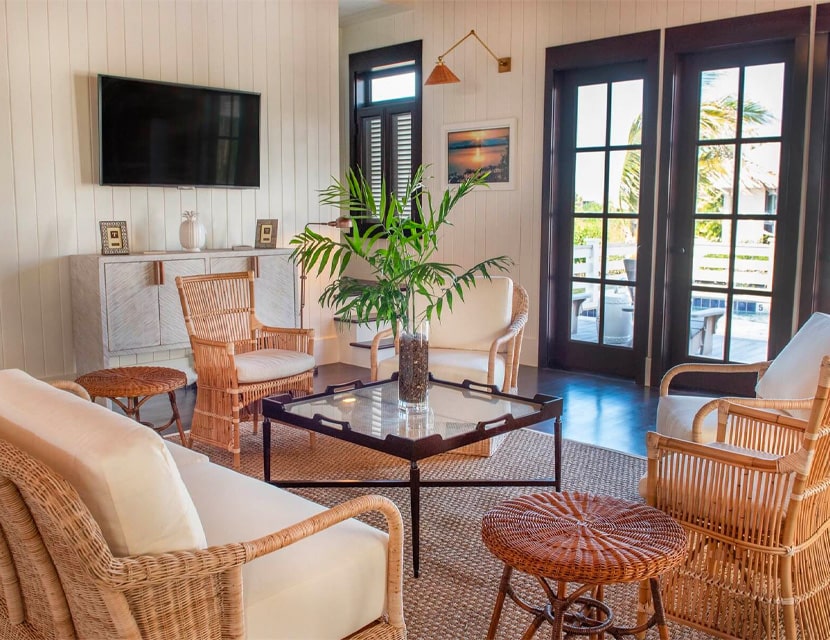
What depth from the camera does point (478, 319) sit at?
441 centimetres

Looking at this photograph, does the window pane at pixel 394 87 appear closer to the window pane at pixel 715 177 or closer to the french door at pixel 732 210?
the french door at pixel 732 210

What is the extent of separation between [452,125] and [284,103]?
1.42 metres

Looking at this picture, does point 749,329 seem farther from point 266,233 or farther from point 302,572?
point 302,572

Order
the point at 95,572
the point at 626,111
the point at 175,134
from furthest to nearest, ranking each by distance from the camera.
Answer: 1. the point at 626,111
2. the point at 175,134
3. the point at 95,572

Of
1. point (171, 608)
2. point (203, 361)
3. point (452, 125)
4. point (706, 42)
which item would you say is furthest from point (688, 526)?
point (452, 125)

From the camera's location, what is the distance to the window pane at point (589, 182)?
577 cm

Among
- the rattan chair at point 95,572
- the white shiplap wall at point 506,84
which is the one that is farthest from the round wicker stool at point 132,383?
the white shiplap wall at point 506,84

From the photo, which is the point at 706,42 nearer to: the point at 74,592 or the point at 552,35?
the point at 552,35

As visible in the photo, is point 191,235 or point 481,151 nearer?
point 191,235

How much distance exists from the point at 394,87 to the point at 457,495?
470 centimetres

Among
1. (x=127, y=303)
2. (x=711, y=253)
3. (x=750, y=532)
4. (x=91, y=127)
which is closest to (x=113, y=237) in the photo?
(x=127, y=303)

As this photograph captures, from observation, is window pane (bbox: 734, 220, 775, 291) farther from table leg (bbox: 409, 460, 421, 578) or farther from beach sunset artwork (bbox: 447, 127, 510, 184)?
table leg (bbox: 409, 460, 421, 578)

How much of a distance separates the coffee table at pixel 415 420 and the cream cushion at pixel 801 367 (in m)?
0.83

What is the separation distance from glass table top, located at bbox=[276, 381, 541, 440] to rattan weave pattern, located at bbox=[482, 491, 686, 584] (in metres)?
0.79
